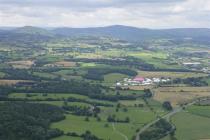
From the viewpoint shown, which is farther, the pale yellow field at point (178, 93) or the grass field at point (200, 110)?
the pale yellow field at point (178, 93)

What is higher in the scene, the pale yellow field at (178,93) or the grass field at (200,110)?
the grass field at (200,110)

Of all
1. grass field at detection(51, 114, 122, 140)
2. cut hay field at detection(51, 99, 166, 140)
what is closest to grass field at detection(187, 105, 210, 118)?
cut hay field at detection(51, 99, 166, 140)

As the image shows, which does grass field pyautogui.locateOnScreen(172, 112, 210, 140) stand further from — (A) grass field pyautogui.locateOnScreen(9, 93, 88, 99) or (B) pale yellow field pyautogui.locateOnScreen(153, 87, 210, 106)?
(A) grass field pyautogui.locateOnScreen(9, 93, 88, 99)

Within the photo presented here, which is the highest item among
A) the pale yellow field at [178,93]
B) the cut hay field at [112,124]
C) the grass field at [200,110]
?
the cut hay field at [112,124]

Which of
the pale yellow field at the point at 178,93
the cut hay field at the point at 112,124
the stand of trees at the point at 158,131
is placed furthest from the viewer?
the pale yellow field at the point at 178,93

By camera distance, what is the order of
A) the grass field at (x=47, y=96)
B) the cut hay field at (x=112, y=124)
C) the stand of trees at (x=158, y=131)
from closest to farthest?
the stand of trees at (x=158, y=131), the cut hay field at (x=112, y=124), the grass field at (x=47, y=96)

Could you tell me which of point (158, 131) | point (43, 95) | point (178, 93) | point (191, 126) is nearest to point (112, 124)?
point (158, 131)

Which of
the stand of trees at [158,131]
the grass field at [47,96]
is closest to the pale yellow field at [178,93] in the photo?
the grass field at [47,96]

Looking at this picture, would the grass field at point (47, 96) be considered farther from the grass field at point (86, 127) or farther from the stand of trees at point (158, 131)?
the stand of trees at point (158, 131)

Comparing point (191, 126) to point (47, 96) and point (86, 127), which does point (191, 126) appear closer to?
point (86, 127)
